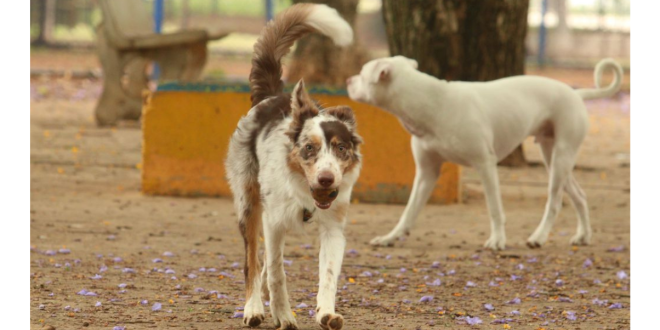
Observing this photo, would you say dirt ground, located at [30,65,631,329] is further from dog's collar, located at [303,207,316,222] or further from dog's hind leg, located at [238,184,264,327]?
dog's collar, located at [303,207,316,222]

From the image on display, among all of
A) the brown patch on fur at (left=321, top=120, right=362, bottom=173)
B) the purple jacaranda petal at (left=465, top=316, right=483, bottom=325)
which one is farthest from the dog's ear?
the purple jacaranda petal at (left=465, top=316, right=483, bottom=325)

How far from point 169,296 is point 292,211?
3.69ft

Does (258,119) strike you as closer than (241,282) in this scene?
Yes

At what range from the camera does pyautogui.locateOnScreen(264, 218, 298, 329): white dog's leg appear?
4.80 m

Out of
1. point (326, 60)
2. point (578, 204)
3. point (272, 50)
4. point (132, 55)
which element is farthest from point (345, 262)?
point (326, 60)

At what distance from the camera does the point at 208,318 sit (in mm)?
5027

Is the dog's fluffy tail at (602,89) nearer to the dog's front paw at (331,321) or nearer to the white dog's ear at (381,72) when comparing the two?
the white dog's ear at (381,72)

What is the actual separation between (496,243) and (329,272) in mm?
2983

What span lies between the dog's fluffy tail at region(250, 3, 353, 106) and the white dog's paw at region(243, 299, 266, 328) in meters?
1.09

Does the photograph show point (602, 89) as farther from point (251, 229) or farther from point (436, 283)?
point (251, 229)

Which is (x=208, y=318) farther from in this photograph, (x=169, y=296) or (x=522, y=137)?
(x=522, y=137)

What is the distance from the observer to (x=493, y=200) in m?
7.37

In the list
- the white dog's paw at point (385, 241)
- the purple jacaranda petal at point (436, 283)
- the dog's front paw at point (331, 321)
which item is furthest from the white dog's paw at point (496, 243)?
the dog's front paw at point (331, 321)

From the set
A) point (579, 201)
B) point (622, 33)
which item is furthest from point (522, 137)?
point (622, 33)
